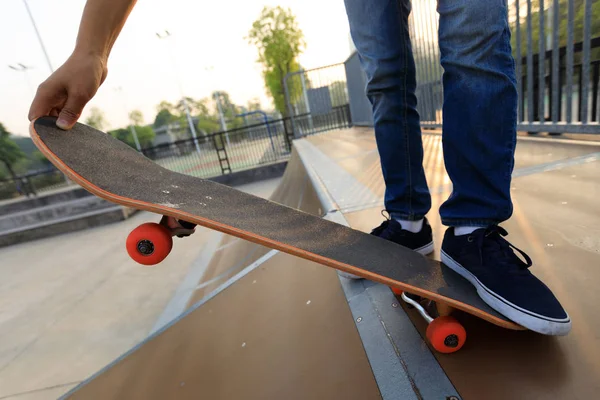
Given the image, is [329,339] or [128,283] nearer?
[329,339]

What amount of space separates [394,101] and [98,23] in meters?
0.92

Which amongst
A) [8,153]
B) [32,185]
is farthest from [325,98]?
[8,153]

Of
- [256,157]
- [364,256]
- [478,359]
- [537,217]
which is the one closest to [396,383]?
[478,359]

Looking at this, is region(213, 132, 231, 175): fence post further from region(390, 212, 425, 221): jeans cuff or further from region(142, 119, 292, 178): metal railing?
region(390, 212, 425, 221): jeans cuff

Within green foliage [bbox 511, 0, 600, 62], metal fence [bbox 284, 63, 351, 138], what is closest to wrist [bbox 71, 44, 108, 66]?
green foliage [bbox 511, 0, 600, 62]

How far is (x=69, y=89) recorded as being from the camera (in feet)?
2.86

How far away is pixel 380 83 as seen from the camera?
110 cm

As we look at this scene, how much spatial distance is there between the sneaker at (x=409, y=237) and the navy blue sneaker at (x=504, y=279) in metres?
0.18

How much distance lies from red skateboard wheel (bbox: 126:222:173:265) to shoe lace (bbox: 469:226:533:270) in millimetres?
772

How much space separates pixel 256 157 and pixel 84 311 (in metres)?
8.75

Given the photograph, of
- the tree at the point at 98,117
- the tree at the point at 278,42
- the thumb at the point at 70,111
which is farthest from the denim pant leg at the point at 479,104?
the tree at the point at 98,117

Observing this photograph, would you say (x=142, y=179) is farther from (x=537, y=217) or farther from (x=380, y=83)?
(x=537, y=217)

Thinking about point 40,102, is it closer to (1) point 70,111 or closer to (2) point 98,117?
(1) point 70,111

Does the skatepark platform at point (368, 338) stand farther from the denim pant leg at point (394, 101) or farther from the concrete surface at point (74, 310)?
the concrete surface at point (74, 310)
